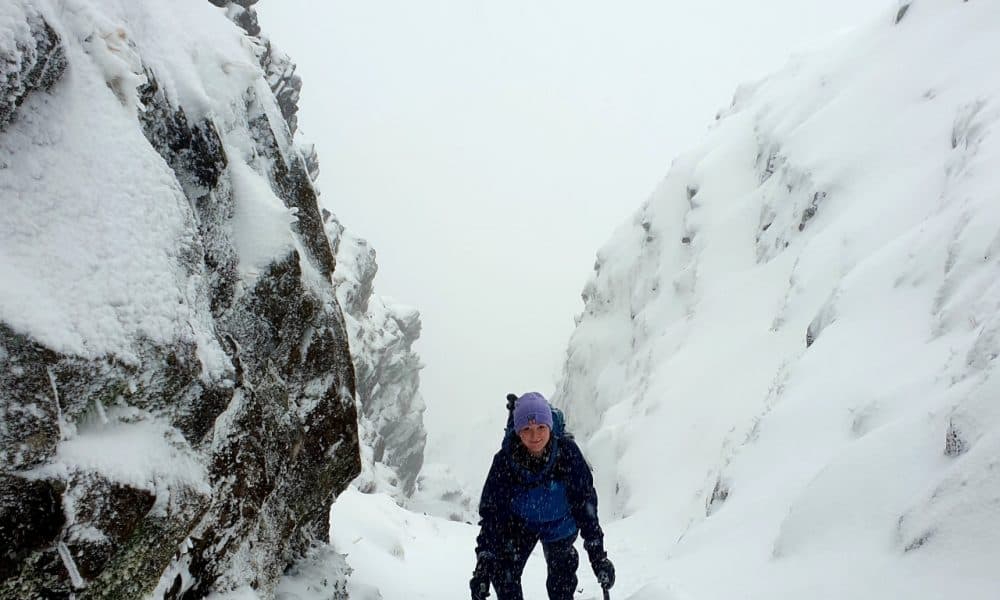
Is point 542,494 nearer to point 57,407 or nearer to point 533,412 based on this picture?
point 533,412

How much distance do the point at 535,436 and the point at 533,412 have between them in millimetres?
218

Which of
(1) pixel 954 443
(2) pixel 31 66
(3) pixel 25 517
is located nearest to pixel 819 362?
(1) pixel 954 443

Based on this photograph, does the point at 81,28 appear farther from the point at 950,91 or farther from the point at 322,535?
the point at 950,91

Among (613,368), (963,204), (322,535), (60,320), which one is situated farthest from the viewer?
(613,368)

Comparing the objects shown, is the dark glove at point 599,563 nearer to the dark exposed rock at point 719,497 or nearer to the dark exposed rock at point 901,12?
the dark exposed rock at point 719,497

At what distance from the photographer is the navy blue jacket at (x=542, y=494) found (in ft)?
17.4

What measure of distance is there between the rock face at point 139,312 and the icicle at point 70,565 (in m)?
0.01

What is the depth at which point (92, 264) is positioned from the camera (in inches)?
143

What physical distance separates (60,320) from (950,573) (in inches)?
220

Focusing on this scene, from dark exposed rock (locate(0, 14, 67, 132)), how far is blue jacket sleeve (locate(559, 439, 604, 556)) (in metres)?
4.26

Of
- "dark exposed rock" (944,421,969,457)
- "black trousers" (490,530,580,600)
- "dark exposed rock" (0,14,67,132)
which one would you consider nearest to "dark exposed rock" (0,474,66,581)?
"dark exposed rock" (0,14,67,132)

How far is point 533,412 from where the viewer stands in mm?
4988

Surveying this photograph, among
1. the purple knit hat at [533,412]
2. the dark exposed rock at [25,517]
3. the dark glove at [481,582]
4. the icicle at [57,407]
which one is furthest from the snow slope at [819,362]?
the icicle at [57,407]

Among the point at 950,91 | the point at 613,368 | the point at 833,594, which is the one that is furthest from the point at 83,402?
the point at 613,368
